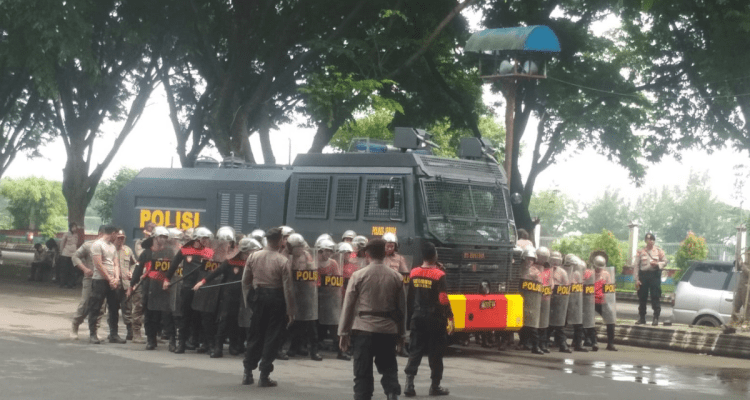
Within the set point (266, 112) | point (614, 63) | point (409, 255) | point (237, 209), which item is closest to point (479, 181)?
point (409, 255)

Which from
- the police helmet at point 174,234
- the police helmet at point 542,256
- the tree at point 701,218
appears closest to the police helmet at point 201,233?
the police helmet at point 174,234

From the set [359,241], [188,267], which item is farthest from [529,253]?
[188,267]

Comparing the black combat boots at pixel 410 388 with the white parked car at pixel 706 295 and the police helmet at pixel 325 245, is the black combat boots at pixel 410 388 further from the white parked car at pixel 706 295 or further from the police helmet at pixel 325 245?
the white parked car at pixel 706 295

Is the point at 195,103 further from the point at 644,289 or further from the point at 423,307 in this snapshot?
the point at 423,307

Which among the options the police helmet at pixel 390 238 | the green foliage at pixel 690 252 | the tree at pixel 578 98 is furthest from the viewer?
the green foliage at pixel 690 252

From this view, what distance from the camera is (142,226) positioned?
22.9 meters

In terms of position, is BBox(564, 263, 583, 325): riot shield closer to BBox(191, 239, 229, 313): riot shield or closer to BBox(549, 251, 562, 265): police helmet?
BBox(549, 251, 562, 265): police helmet

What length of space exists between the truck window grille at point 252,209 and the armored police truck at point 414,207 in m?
0.02

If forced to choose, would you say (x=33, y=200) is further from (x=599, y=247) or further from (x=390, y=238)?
(x=390, y=238)

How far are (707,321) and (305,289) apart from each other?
9.59 m

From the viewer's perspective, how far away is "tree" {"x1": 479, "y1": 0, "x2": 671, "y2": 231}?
116ft

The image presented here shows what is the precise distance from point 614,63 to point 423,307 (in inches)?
1072

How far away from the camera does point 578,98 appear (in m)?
37.9

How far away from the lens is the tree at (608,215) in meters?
137
